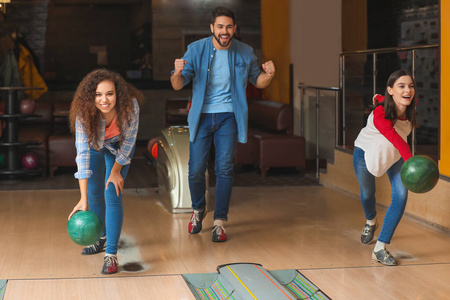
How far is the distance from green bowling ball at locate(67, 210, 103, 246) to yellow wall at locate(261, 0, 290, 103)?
625cm

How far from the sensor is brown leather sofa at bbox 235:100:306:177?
27.4 ft

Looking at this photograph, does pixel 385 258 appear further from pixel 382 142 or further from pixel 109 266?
pixel 109 266

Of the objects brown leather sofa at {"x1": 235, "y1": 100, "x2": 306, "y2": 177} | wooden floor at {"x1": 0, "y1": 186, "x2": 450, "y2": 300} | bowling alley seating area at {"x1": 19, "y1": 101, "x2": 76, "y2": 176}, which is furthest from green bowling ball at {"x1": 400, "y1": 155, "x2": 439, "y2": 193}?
bowling alley seating area at {"x1": 19, "y1": 101, "x2": 76, "y2": 176}

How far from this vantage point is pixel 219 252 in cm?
459

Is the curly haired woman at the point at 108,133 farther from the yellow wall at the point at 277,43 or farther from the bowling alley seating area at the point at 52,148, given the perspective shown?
the yellow wall at the point at 277,43

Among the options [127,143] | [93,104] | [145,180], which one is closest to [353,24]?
[145,180]

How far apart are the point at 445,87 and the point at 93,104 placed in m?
2.78

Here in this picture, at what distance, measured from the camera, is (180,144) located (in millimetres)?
6035

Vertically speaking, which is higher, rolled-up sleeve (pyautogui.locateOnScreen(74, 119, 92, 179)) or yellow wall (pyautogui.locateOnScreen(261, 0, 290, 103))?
yellow wall (pyautogui.locateOnScreen(261, 0, 290, 103))

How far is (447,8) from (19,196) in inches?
172

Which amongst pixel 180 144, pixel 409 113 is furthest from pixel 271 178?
pixel 409 113

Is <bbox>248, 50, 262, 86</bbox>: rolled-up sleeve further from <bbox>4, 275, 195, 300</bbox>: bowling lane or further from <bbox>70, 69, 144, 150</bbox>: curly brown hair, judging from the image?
<bbox>4, 275, 195, 300</bbox>: bowling lane

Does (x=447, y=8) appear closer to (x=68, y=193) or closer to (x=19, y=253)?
(x=19, y=253)

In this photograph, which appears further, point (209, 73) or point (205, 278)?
point (209, 73)
